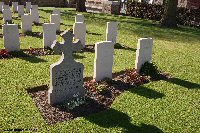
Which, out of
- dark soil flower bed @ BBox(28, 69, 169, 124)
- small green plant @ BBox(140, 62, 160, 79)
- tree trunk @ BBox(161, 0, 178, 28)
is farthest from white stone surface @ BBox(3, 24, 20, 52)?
tree trunk @ BBox(161, 0, 178, 28)

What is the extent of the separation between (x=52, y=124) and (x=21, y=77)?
3075 millimetres

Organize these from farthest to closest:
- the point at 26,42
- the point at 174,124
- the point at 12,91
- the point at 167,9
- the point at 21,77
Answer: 1. the point at 167,9
2. the point at 26,42
3. the point at 21,77
4. the point at 12,91
5. the point at 174,124

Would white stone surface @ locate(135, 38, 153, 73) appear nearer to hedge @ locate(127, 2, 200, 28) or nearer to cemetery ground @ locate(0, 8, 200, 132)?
cemetery ground @ locate(0, 8, 200, 132)

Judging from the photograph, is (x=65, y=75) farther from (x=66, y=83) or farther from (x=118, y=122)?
(x=118, y=122)

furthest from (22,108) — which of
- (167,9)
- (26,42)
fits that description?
(167,9)

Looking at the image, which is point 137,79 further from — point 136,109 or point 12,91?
point 12,91

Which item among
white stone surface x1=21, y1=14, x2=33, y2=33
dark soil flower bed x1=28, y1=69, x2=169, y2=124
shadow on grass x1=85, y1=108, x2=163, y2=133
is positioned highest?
white stone surface x1=21, y1=14, x2=33, y2=33

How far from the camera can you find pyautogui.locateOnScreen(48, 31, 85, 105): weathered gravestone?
6.94m

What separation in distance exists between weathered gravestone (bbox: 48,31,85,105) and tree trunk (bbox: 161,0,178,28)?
15.6 m

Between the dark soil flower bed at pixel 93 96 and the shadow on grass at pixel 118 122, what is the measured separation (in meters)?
0.27

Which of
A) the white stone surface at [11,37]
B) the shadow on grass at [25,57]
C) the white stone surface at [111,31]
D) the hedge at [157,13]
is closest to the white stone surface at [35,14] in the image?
the white stone surface at [111,31]

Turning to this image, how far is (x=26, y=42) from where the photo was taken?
44.8 feet

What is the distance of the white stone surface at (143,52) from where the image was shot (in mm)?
9477

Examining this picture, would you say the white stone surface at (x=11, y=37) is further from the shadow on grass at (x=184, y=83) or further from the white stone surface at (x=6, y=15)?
the white stone surface at (x=6, y=15)
